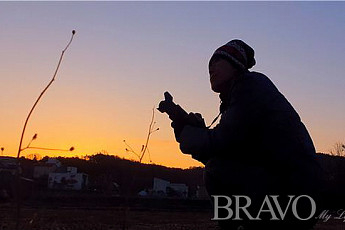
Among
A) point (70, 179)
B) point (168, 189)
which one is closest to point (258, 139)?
point (70, 179)

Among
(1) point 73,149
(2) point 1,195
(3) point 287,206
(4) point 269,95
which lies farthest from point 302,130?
(2) point 1,195

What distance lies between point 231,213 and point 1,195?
57.1 inches

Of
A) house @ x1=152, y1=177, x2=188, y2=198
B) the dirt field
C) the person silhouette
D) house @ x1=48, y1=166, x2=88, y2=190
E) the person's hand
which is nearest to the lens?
the person silhouette

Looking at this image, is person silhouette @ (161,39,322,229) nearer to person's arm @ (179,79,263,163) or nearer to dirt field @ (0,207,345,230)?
person's arm @ (179,79,263,163)

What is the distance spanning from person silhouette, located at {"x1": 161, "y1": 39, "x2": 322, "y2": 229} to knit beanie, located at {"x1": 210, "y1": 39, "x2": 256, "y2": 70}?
0.13 m

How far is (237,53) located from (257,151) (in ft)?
1.28

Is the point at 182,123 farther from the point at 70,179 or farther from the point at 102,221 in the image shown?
the point at 70,179

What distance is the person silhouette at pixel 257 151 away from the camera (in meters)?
1.73

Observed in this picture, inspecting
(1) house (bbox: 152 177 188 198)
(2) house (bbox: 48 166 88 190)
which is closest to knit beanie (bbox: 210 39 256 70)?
(2) house (bbox: 48 166 88 190)

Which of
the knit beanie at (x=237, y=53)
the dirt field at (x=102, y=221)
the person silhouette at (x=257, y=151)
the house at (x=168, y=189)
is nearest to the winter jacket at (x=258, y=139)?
the person silhouette at (x=257, y=151)

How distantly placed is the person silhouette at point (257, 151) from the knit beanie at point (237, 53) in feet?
0.43

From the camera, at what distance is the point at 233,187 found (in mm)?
1756

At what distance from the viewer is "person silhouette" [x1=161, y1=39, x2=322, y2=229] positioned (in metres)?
1.73

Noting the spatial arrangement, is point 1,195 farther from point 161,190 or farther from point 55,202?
point 161,190
